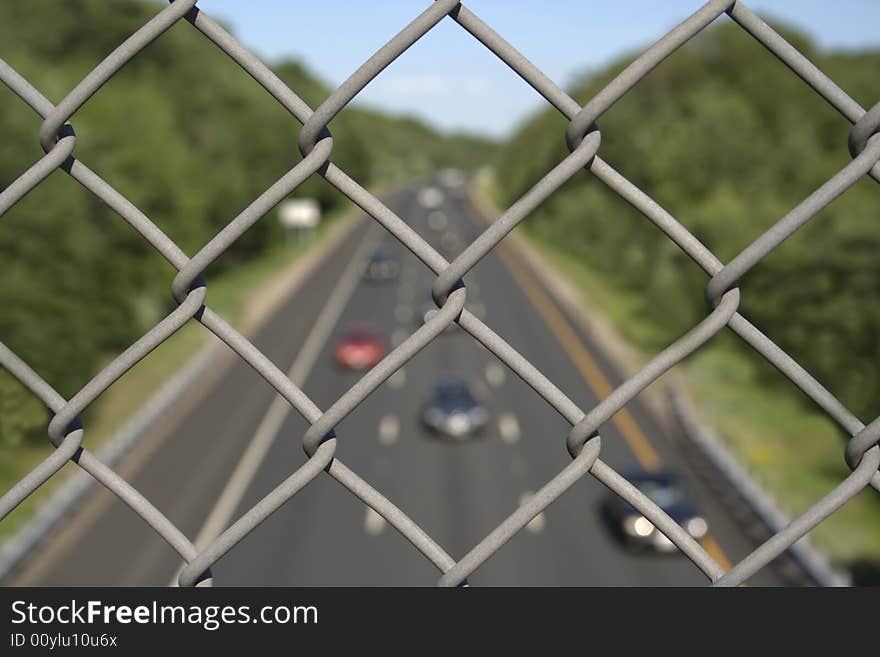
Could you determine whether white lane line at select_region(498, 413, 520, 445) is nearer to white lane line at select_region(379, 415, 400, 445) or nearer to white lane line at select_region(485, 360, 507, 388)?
white lane line at select_region(379, 415, 400, 445)

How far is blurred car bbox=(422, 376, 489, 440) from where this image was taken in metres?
30.1

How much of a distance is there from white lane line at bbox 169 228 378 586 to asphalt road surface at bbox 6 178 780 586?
9cm

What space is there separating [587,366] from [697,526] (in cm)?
1571

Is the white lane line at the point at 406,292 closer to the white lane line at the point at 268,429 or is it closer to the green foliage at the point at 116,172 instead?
the white lane line at the point at 268,429

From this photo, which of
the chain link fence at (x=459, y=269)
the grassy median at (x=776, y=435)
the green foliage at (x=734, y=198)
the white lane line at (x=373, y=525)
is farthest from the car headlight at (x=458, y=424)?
the chain link fence at (x=459, y=269)

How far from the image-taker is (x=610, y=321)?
1731 inches

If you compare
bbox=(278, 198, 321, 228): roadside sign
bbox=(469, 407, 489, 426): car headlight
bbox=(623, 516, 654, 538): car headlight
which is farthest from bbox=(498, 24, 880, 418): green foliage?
bbox=(278, 198, 321, 228): roadside sign

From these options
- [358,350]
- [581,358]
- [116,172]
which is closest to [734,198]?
[581,358]

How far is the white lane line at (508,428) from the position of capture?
3030 centimetres

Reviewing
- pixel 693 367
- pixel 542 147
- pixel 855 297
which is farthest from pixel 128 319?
pixel 693 367

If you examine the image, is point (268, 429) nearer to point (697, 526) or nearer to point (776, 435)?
point (697, 526)

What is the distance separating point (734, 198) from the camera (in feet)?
148
